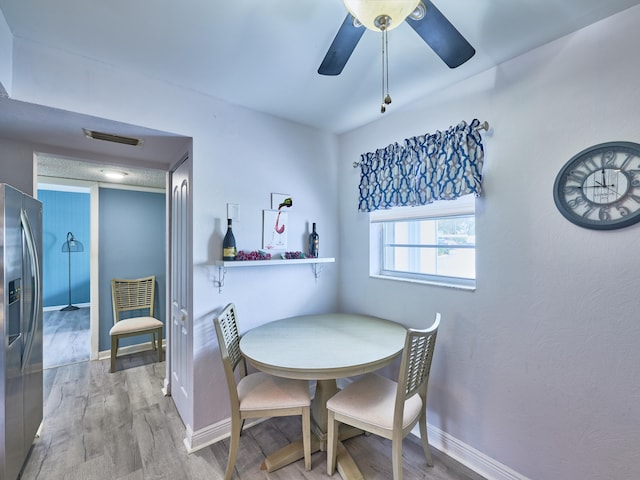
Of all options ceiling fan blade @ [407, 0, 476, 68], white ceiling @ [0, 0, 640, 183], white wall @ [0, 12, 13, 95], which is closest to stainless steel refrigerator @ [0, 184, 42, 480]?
white wall @ [0, 12, 13, 95]

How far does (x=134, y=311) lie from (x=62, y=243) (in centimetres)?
334

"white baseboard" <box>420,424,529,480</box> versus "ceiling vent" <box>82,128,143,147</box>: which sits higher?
"ceiling vent" <box>82,128,143,147</box>

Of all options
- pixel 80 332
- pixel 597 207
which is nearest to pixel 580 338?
pixel 597 207

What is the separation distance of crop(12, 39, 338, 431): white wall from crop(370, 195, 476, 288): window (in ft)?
1.66

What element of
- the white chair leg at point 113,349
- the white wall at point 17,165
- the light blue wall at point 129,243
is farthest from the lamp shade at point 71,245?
the white wall at point 17,165

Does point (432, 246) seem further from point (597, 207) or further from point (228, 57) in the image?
point (228, 57)

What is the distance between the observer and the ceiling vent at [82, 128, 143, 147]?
6.25 ft

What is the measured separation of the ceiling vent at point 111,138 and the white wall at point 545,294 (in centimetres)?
216

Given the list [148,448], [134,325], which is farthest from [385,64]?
[134,325]

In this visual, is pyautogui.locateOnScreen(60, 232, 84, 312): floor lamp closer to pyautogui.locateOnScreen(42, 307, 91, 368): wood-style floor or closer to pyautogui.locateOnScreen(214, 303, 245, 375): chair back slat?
pyautogui.locateOnScreen(42, 307, 91, 368): wood-style floor

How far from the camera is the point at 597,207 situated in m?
1.33

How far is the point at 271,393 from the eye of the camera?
5.73 feet

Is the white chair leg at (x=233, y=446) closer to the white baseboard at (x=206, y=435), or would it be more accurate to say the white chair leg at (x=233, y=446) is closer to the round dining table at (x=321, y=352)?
the round dining table at (x=321, y=352)

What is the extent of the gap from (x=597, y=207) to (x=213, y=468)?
8.33 ft
